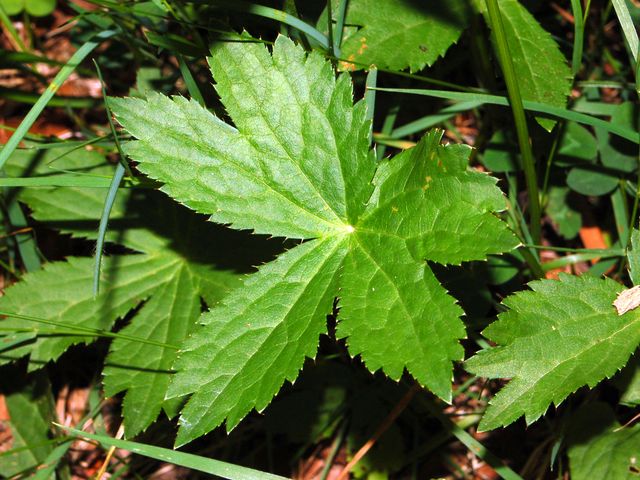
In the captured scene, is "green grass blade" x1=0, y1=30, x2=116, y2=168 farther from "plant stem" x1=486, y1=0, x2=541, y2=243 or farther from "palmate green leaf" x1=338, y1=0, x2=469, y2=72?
"plant stem" x1=486, y1=0, x2=541, y2=243

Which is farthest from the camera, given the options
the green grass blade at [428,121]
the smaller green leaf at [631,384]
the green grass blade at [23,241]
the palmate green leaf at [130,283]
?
the green grass blade at [23,241]

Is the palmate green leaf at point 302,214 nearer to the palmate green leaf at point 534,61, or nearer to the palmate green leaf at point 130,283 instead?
the palmate green leaf at point 130,283

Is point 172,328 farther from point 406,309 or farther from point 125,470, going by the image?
point 406,309

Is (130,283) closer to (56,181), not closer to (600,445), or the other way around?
(56,181)

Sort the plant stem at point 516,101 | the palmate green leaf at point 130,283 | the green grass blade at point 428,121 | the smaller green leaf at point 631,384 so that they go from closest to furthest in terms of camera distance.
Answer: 1. the plant stem at point 516,101
2. the smaller green leaf at point 631,384
3. the palmate green leaf at point 130,283
4. the green grass blade at point 428,121

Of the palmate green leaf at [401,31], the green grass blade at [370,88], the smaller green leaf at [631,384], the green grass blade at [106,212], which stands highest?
the palmate green leaf at [401,31]

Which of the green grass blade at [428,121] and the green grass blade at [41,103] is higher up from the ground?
the green grass blade at [41,103]

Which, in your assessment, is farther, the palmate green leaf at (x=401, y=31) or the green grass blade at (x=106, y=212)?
the palmate green leaf at (x=401, y=31)

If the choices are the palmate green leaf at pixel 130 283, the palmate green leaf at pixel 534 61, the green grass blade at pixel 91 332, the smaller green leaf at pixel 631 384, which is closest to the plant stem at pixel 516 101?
the palmate green leaf at pixel 534 61
